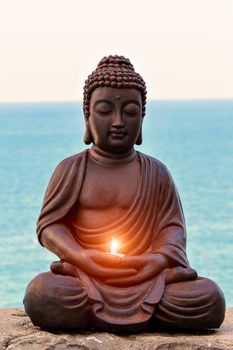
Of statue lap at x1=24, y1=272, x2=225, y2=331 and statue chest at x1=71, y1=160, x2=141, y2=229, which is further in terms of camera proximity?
statue chest at x1=71, y1=160, x2=141, y2=229

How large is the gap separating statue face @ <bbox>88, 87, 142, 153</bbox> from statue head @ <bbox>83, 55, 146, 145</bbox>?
0.07 ft

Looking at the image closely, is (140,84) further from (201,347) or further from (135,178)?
(201,347)

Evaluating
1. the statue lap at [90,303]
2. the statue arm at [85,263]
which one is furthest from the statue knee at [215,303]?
the statue arm at [85,263]

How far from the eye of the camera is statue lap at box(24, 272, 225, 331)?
6.12 m

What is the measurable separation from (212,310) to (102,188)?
Result: 84 cm

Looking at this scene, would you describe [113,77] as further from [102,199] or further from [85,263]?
[85,263]

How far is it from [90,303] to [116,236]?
0.45 meters

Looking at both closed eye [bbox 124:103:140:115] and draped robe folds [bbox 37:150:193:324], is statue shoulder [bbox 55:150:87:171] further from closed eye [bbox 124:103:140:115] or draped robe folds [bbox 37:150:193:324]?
closed eye [bbox 124:103:140:115]

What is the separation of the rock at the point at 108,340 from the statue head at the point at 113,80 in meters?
1.08

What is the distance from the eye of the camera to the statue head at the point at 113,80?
643cm

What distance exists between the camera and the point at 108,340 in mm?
6023

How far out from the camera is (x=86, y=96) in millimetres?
6555

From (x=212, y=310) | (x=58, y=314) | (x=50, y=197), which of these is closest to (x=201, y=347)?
(x=212, y=310)

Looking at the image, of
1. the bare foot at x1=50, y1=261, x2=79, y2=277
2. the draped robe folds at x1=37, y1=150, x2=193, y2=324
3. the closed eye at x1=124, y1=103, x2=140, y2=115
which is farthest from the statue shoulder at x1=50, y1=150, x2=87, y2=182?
the bare foot at x1=50, y1=261, x2=79, y2=277
